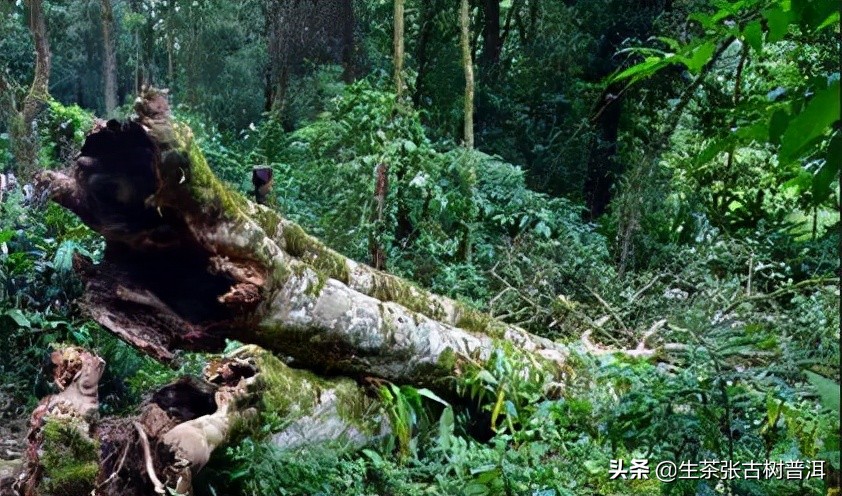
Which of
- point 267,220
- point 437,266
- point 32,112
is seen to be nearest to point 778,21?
point 267,220

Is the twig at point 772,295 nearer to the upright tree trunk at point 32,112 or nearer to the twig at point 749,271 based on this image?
the twig at point 749,271

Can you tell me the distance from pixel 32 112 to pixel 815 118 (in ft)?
40.4

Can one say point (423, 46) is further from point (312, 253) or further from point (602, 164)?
point (312, 253)

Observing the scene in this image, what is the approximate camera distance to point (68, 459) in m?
3.36

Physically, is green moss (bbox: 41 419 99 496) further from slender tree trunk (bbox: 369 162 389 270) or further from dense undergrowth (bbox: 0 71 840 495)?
slender tree trunk (bbox: 369 162 389 270)

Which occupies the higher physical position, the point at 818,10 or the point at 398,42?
the point at 398,42

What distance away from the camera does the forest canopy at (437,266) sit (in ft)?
11.5

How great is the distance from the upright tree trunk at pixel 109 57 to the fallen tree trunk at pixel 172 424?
40.4 ft

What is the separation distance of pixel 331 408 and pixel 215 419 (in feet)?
2.45

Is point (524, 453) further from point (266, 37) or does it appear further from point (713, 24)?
point (266, 37)

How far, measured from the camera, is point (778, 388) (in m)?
3.81

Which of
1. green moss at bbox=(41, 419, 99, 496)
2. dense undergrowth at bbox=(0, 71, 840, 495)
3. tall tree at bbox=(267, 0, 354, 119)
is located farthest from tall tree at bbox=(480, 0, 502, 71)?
green moss at bbox=(41, 419, 99, 496)

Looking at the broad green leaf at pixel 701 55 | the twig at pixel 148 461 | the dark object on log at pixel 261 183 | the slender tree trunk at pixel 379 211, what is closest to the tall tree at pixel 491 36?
the slender tree trunk at pixel 379 211

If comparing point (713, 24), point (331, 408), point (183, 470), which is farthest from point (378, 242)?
point (713, 24)
